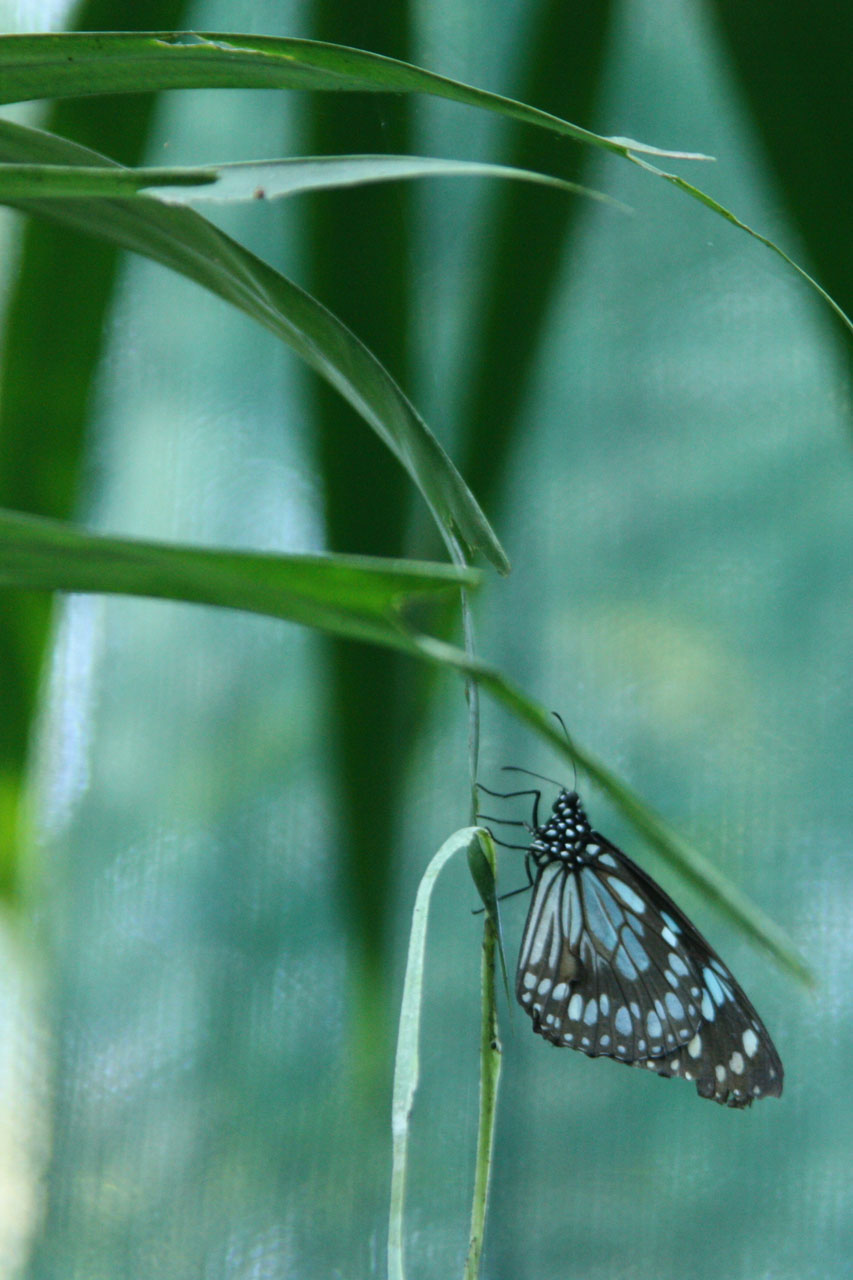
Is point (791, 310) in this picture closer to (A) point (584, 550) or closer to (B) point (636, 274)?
(B) point (636, 274)

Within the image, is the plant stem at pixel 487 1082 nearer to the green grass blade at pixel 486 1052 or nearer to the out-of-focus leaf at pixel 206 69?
the green grass blade at pixel 486 1052

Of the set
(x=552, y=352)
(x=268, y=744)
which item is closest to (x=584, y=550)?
(x=552, y=352)

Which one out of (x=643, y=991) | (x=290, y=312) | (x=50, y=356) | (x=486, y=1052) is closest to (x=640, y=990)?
(x=643, y=991)

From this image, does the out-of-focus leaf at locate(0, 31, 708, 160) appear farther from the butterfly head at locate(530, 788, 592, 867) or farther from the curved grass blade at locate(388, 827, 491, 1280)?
the butterfly head at locate(530, 788, 592, 867)

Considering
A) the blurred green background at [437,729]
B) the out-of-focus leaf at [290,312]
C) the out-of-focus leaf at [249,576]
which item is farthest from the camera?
the blurred green background at [437,729]

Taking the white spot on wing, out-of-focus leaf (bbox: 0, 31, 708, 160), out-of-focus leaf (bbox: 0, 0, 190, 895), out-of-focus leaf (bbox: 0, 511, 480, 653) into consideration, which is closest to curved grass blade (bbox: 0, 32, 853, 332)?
out-of-focus leaf (bbox: 0, 31, 708, 160)

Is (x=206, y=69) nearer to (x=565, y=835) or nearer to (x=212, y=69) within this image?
(x=212, y=69)

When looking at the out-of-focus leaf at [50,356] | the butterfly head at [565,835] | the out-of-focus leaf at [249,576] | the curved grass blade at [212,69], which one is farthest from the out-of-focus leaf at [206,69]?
the butterfly head at [565,835]
